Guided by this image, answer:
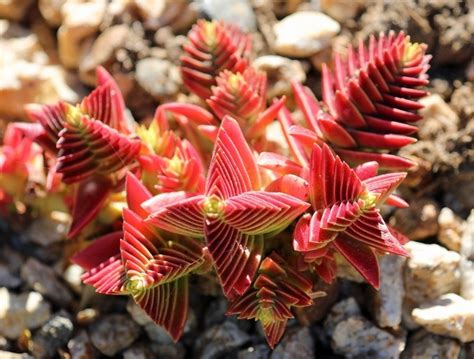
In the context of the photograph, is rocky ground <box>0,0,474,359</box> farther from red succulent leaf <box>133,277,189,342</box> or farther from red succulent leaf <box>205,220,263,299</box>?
red succulent leaf <box>205,220,263,299</box>

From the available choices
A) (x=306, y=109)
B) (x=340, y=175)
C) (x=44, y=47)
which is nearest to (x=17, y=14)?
(x=44, y=47)

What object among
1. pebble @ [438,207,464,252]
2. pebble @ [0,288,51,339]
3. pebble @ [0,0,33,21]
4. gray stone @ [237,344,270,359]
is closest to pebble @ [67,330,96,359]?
pebble @ [0,288,51,339]

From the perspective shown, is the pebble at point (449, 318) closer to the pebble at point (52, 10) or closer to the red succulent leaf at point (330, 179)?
the red succulent leaf at point (330, 179)

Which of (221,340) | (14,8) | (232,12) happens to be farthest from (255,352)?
(14,8)

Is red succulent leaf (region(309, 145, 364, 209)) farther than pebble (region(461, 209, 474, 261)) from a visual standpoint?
No

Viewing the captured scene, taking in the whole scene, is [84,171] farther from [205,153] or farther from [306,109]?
[306,109]

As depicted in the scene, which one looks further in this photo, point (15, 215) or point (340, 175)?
point (15, 215)
